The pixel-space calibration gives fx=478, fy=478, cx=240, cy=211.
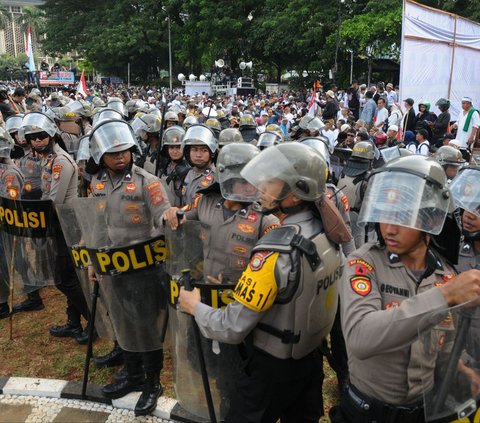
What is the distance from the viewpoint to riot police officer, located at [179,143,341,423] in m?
2.36

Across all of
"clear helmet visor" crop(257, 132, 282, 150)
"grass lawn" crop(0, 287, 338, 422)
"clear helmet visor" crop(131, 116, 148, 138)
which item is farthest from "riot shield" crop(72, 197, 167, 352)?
"clear helmet visor" crop(131, 116, 148, 138)

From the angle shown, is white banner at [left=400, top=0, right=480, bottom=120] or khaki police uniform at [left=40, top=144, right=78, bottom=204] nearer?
khaki police uniform at [left=40, top=144, right=78, bottom=204]

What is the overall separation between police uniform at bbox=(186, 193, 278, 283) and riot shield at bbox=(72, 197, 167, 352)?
0.40m

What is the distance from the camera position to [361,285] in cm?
213

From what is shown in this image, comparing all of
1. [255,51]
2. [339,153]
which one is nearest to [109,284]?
[339,153]

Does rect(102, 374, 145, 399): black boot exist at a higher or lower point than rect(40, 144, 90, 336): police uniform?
lower

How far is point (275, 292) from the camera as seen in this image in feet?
7.71

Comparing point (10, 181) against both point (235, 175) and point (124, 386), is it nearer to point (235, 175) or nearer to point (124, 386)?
point (124, 386)

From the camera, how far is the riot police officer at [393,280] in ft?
6.65

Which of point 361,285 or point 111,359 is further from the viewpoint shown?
point 111,359

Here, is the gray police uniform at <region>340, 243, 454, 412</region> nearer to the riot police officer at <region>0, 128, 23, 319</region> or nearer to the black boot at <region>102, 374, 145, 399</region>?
the black boot at <region>102, 374, 145, 399</region>

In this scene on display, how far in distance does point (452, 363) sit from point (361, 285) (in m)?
0.47

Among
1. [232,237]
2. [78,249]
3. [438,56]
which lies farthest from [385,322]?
[438,56]

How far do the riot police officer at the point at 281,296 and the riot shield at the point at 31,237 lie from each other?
2.74 meters
